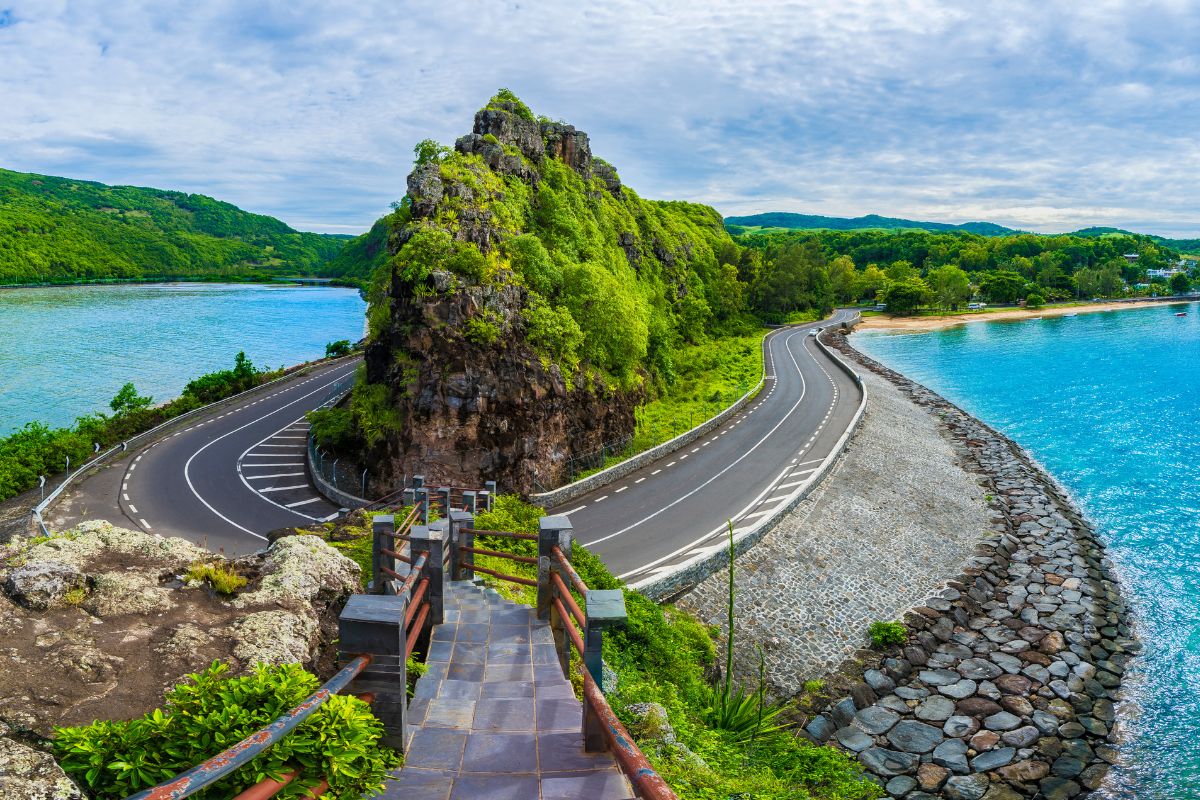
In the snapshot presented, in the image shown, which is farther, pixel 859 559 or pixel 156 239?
pixel 156 239

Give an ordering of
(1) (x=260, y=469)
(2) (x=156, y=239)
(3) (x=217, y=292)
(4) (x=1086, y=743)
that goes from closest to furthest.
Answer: (4) (x=1086, y=743), (1) (x=260, y=469), (3) (x=217, y=292), (2) (x=156, y=239)

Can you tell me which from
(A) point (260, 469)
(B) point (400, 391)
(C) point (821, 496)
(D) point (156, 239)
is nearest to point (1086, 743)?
(C) point (821, 496)

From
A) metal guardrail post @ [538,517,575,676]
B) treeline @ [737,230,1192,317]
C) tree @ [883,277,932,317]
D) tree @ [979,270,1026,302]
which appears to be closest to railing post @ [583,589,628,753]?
metal guardrail post @ [538,517,575,676]

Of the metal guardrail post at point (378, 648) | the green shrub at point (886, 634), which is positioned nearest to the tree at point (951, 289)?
the green shrub at point (886, 634)

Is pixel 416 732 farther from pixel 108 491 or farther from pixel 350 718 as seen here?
pixel 108 491

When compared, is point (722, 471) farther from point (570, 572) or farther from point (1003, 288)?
point (1003, 288)

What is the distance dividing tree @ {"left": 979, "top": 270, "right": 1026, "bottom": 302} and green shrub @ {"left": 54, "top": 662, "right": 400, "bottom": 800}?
15235 cm

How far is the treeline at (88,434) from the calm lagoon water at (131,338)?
15.0 m

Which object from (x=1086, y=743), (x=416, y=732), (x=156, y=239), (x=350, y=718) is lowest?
(x=1086, y=743)

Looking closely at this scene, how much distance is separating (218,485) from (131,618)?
29203 mm

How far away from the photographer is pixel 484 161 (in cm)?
3806

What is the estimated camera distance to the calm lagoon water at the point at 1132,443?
1820 cm

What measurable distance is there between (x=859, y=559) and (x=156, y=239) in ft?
729

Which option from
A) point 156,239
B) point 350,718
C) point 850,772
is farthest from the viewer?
point 156,239
